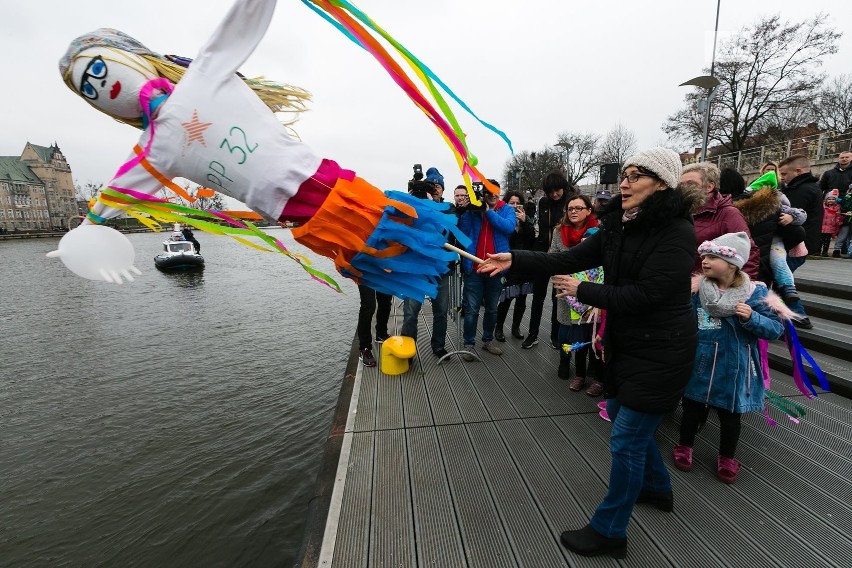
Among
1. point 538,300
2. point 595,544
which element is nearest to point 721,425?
point 595,544

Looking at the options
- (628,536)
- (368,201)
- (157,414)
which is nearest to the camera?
(368,201)

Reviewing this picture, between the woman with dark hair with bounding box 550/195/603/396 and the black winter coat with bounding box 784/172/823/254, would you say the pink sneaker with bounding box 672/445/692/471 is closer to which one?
the woman with dark hair with bounding box 550/195/603/396

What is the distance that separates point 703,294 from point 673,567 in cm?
145

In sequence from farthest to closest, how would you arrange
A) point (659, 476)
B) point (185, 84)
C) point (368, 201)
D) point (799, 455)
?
1. point (799, 455)
2. point (659, 476)
3. point (368, 201)
4. point (185, 84)

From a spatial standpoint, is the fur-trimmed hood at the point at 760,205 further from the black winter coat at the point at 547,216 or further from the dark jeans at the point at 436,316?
the dark jeans at the point at 436,316

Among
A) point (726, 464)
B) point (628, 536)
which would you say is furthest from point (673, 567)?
point (726, 464)

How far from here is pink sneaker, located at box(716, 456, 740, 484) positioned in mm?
2289

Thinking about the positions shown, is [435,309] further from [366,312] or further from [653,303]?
[653,303]

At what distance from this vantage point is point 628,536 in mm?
1963

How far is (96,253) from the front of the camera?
5.16 feet

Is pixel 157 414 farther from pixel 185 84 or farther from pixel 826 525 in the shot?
pixel 826 525

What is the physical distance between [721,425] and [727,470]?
0.24 metres

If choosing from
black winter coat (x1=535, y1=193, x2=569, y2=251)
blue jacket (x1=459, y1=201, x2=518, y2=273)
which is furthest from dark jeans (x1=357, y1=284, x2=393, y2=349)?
black winter coat (x1=535, y1=193, x2=569, y2=251)

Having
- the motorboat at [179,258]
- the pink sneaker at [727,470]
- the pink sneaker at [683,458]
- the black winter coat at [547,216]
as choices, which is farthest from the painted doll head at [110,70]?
the motorboat at [179,258]
